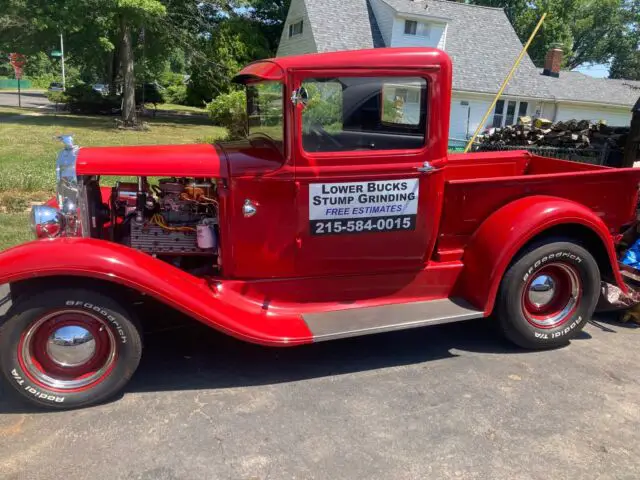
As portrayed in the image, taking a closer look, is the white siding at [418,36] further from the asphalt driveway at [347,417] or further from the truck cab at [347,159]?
the asphalt driveway at [347,417]

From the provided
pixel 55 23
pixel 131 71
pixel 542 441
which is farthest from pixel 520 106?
pixel 542 441

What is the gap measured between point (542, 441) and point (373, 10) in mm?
23958

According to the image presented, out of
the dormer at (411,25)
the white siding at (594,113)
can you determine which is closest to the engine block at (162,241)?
the dormer at (411,25)

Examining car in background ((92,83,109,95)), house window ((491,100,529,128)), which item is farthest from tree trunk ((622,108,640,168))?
car in background ((92,83,109,95))

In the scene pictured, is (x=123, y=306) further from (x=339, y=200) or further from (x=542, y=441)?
(x=542, y=441)

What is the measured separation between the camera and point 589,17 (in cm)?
4316

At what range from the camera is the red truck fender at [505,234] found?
3730 mm

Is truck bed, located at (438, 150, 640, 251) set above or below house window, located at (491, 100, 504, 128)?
below

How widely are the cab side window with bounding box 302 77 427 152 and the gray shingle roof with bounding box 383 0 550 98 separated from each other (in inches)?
796

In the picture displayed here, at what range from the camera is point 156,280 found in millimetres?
3166

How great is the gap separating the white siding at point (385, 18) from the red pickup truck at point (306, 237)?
66.4 feet

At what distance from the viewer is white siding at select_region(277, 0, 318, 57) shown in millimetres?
22141

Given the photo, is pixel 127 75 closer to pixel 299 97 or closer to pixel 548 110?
pixel 299 97

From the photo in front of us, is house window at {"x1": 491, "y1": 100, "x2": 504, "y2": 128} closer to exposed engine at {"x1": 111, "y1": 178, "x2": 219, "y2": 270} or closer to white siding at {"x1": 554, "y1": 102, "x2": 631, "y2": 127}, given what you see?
white siding at {"x1": 554, "y1": 102, "x2": 631, "y2": 127}
